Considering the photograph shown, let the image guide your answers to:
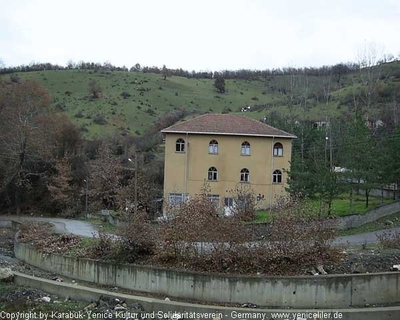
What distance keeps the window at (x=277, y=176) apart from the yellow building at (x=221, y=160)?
0.38 feet

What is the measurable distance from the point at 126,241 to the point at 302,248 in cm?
702

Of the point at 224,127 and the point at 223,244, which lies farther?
the point at 224,127

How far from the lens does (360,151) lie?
119 feet

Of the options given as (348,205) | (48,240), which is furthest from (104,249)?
(348,205)

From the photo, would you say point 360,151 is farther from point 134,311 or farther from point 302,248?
point 134,311

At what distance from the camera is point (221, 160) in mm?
43094

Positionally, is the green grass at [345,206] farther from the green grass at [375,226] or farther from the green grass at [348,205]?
the green grass at [375,226]

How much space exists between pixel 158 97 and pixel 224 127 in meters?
53.1

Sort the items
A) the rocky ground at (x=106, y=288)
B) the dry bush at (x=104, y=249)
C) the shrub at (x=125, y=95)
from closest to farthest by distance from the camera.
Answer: the rocky ground at (x=106, y=288) → the dry bush at (x=104, y=249) → the shrub at (x=125, y=95)

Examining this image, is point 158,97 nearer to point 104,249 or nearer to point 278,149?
point 278,149

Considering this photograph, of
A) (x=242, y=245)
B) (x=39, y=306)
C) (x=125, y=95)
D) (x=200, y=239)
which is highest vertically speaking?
(x=125, y=95)

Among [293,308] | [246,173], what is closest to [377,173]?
[246,173]

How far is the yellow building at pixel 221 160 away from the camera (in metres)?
42.9

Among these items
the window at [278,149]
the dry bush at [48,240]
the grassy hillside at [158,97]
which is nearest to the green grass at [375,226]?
the window at [278,149]
